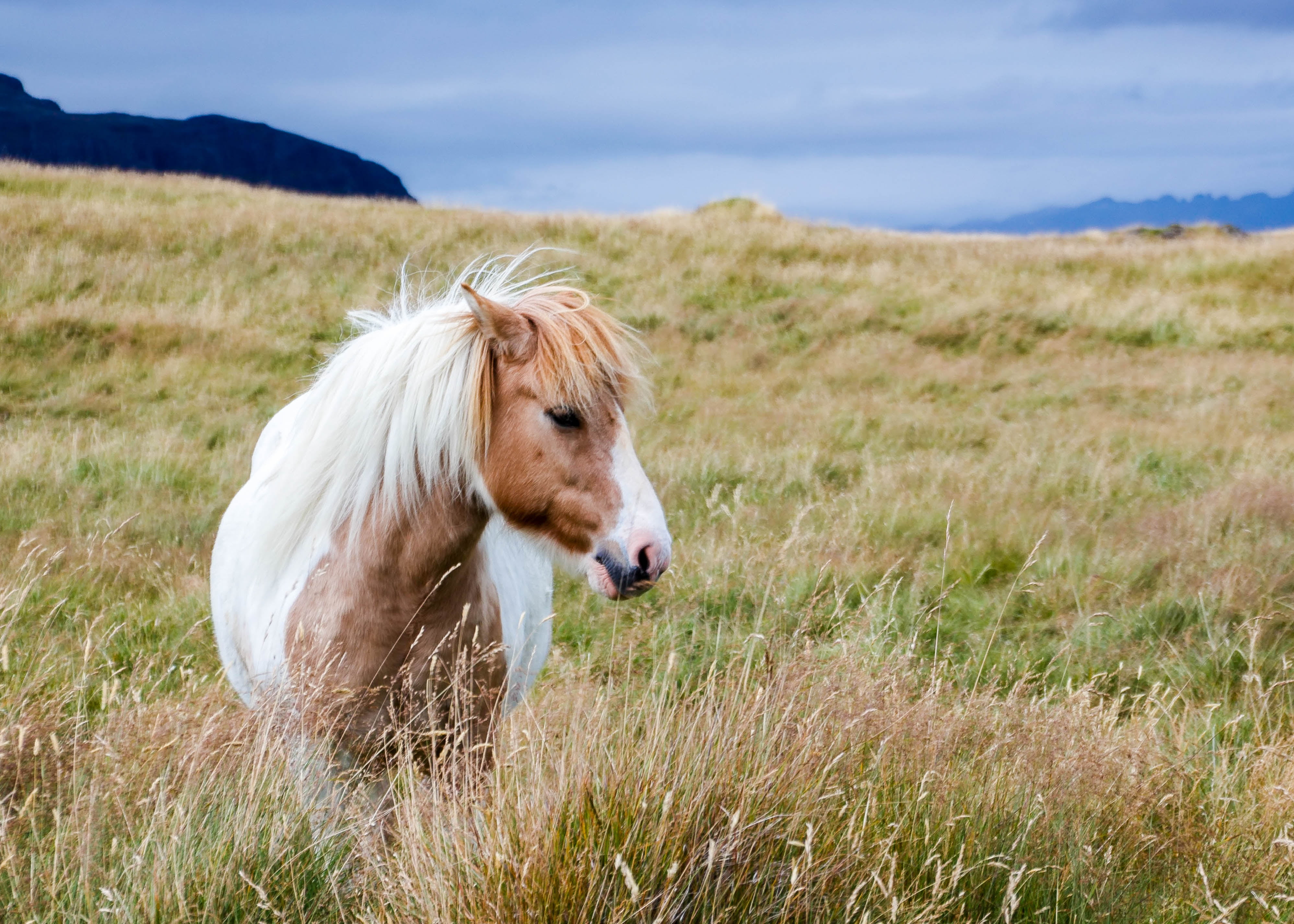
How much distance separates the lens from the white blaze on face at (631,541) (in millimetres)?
2555

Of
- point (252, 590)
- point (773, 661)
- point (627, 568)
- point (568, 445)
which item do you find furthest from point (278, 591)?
point (773, 661)

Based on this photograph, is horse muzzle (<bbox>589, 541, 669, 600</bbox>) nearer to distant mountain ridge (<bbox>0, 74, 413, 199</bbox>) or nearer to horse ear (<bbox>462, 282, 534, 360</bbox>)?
horse ear (<bbox>462, 282, 534, 360</bbox>)

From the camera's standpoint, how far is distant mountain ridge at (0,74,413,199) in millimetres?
114438

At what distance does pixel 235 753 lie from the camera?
2.58 meters

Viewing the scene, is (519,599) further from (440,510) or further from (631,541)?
(631,541)

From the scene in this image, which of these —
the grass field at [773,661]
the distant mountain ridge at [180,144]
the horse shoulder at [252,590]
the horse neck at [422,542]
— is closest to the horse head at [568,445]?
the horse neck at [422,542]

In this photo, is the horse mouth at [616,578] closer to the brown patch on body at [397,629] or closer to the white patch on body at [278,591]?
the white patch on body at [278,591]

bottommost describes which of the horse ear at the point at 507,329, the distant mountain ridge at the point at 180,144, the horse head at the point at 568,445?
the horse head at the point at 568,445

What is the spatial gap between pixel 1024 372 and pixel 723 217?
12509 mm

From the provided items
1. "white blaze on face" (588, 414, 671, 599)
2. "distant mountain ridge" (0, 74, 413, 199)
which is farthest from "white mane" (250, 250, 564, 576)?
"distant mountain ridge" (0, 74, 413, 199)

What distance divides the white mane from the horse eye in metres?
0.21

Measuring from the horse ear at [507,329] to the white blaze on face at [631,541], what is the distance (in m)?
0.40

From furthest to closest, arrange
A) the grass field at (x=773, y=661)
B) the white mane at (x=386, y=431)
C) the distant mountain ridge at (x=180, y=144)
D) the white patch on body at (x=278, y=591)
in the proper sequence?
the distant mountain ridge at (x=180, y=144) → the white patch on body at (x=278, y=591) → the white mane at (x=386, y=431) → the grass field at (x=773, y=661)

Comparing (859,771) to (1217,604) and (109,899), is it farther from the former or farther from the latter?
(1217,604)
